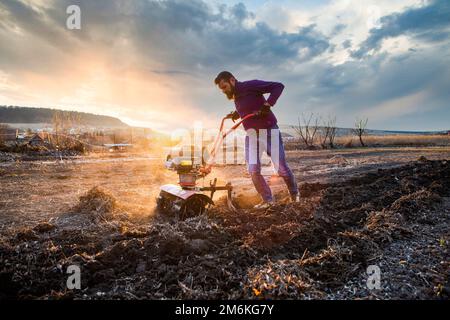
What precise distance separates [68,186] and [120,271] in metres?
8.24

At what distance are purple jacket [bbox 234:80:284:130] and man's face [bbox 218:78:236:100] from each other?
83 millimetres

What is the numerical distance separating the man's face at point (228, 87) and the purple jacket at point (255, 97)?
83 mm

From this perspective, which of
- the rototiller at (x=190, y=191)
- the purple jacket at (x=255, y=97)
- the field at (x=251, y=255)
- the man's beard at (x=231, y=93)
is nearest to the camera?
the field at (x=251, y=255)

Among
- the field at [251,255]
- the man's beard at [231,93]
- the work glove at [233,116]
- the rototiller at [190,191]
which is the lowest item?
the field at [251,255]

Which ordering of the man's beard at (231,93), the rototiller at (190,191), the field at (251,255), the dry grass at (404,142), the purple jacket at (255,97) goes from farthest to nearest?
the dry grass at (404,142) < the man's beard at (231,93) < the purple jacket at (255,97) < the rototiller at (190,191) < the field at (251,255)

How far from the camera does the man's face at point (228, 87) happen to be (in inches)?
215

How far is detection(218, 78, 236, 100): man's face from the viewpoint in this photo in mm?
5461

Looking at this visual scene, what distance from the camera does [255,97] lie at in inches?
217

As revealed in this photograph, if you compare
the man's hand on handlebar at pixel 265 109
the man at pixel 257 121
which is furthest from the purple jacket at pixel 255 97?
the man's hand on handlebar at pixel 265 109

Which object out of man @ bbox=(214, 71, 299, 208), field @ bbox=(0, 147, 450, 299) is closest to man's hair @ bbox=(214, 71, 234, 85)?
man @ bbox=(214, 71, 299, 208)

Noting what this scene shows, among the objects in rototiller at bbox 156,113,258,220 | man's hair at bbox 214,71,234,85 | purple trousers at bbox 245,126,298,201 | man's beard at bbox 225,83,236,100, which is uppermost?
man's hair at bbox 214,71,234,85

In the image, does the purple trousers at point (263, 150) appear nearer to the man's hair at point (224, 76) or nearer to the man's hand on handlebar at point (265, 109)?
the man's hand on handlebar at point (265, 109)

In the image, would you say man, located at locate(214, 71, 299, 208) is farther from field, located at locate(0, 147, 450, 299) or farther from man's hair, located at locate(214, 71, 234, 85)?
field, located at locate(0, 147, 450, 299)

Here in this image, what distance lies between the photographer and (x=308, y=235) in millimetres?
3789
